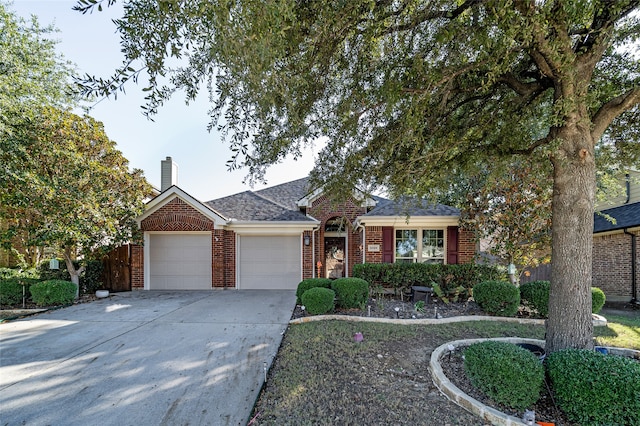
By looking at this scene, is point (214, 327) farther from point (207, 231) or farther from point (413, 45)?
point (413, 45)

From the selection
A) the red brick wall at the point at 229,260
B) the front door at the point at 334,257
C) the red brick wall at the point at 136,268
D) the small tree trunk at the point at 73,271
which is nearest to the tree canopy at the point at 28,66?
the small tree trunk at the point at 73,271

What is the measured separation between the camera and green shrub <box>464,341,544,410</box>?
3.06m

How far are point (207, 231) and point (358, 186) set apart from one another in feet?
25.4

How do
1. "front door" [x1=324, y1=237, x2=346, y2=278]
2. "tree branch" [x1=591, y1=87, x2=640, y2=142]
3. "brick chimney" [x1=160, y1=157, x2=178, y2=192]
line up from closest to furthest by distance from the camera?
1. "tree branch" [x1=591, y1=87, x2=640, y2=142]
2. "front door" [x1=324, y1=237, x2=346, y2=278]
3. "brick chimney" [x1=160, y1=157, x2=178, y2=192]

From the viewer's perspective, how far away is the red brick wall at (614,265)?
10.6 metres

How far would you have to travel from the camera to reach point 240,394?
11.5 feet

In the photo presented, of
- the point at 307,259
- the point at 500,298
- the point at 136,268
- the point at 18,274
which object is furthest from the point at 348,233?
the point at 18,274

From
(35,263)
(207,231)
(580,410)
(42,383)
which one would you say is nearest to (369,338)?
(580,410)

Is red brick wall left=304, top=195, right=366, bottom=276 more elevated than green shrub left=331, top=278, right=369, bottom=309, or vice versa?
red brick wall left=304, top=195, right=366, bottom=276

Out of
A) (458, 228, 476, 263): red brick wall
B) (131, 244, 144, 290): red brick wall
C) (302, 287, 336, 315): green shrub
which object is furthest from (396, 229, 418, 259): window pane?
(131, 244, 144, 290): red brick wall

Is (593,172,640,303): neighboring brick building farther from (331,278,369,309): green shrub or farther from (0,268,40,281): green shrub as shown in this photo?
(0,268,40,281): green shrub

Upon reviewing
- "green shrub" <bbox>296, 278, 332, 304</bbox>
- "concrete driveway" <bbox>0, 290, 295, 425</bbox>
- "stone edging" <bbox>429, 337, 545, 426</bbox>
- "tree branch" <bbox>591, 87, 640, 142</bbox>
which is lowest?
"concrete driveway" <bbox>0, 290, 295, 425</bbox>

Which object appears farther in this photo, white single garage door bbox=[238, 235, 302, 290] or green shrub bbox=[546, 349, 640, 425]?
white single garage door bbox=[238, 235, 302, 290]

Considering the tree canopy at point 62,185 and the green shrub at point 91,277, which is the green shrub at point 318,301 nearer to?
the tree canopy at point 62,185
